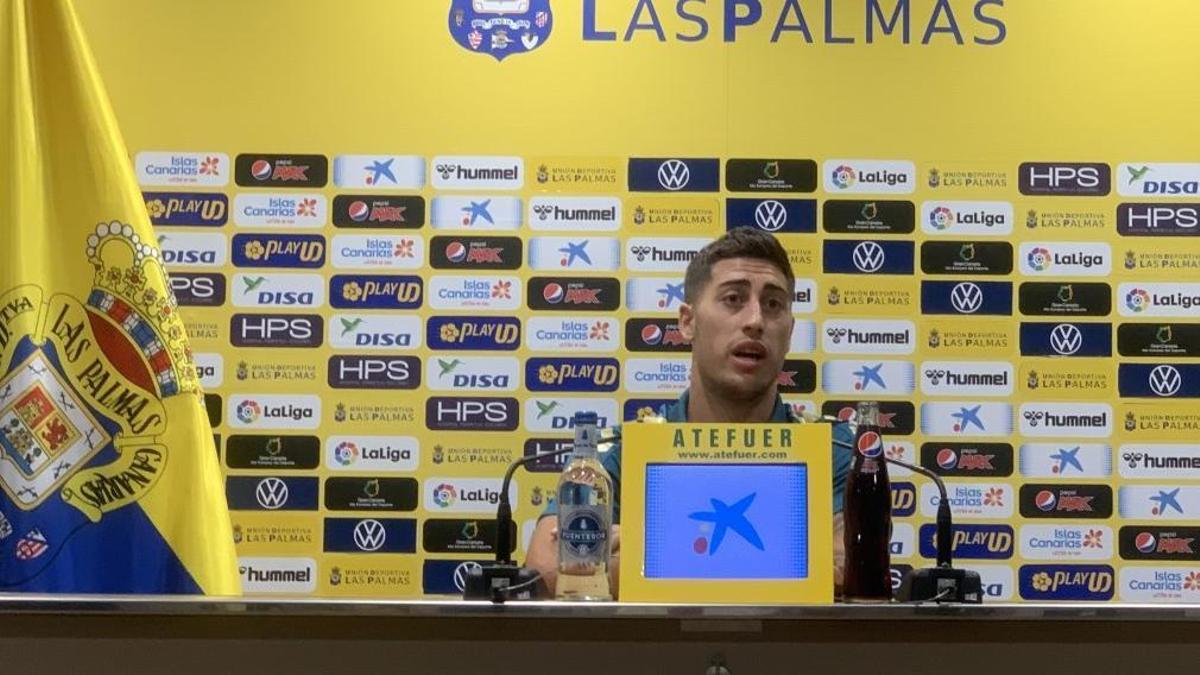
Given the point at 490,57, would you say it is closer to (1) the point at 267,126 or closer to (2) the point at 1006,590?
(1) the point at 267,126

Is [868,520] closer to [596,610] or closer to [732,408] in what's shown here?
[596,610]

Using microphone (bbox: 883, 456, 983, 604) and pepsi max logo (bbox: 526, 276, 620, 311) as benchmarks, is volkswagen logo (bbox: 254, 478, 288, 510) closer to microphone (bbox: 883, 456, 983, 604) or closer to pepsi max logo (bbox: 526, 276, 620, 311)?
pepsi max logo (bbox: 526, 276, 620, 311)

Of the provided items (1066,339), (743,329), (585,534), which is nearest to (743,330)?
(743,329)

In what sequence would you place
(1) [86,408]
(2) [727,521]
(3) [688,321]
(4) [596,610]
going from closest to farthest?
(4) [596,610] < (2) [727,521] < (1) [86,408] < (3) [688,321]

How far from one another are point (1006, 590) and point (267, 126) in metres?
2.49

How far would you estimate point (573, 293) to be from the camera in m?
3.74

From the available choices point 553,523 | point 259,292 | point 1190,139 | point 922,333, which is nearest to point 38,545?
point 553,523

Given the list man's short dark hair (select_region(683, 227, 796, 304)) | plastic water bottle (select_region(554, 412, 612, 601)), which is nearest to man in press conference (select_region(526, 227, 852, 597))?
man's short dark hair (select_region(683, 227, 796, 304))

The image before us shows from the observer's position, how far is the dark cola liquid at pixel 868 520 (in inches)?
65.4

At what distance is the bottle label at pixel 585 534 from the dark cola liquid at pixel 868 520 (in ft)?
1.05

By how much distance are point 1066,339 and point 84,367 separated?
2.63 meters

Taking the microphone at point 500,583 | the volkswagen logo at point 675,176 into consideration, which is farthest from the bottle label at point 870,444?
the volkswagen logo at point 675,176

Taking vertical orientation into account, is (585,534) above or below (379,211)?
below

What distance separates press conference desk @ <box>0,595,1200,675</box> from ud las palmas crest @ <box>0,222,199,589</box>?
30.7 inches
